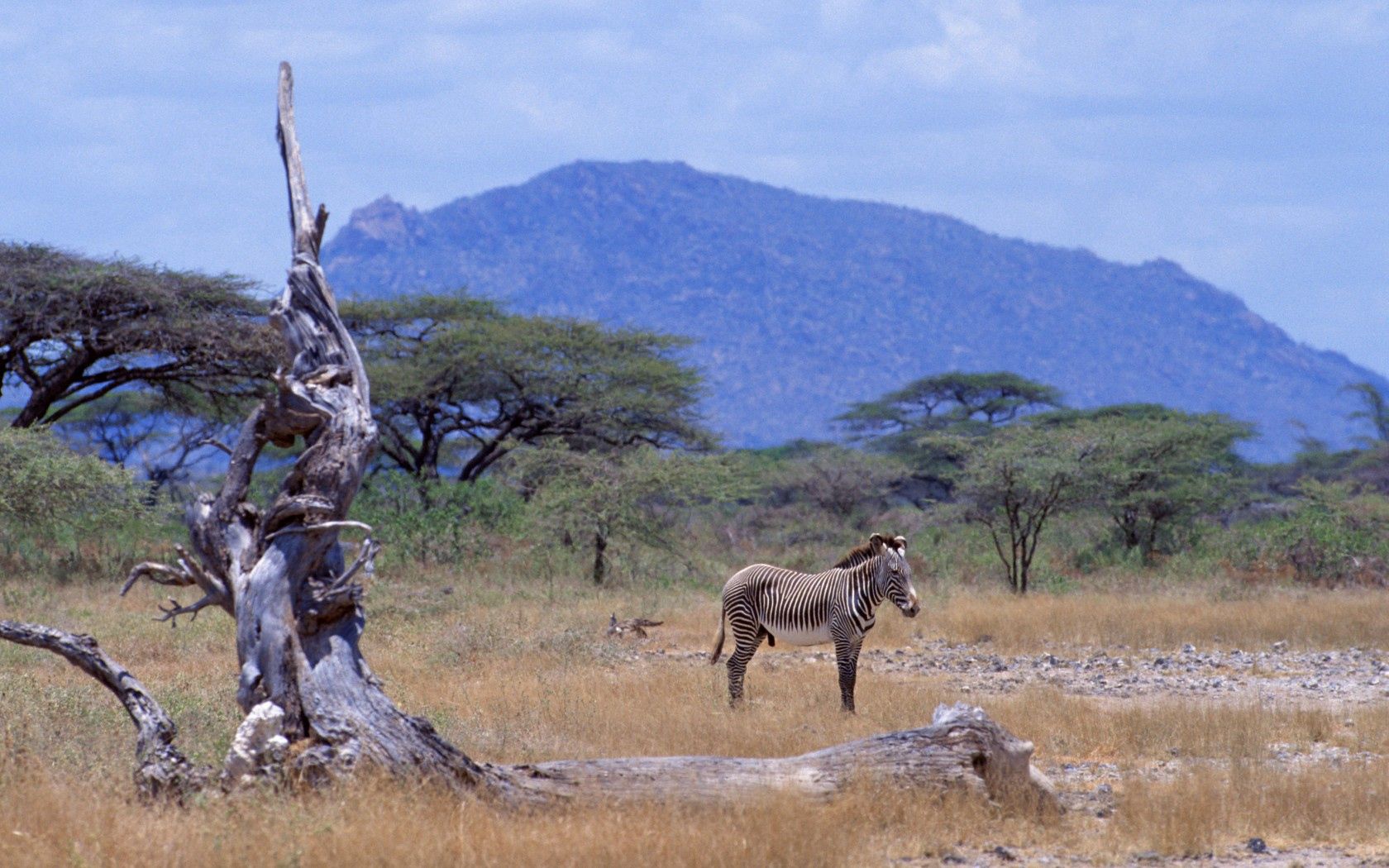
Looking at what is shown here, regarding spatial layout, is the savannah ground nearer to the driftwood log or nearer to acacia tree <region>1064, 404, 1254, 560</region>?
the driftwood log

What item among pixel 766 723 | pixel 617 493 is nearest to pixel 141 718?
pixel 766 723

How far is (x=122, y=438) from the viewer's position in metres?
45.3

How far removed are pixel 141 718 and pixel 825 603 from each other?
241 inches

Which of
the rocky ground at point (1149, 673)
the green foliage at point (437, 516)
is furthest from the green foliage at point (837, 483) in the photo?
the rocky ground at point (1149, 673)

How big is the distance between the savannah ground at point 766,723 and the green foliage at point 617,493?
140 inches

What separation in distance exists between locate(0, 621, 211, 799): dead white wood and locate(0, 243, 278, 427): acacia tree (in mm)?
20535

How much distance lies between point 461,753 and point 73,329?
22.1m

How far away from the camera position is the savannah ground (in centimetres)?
661

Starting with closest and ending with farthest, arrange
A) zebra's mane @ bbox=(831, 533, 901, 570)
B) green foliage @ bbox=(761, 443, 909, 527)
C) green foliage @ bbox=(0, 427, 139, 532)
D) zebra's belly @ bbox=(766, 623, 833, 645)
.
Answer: zebra's mane @ bbox=(831, 533, 901, 570), zebra's belly @ bbox=(766, 623, 833, 645), green foliage @ bbox=(0, 427, 139, 532), green foliage @ bbox=(761, 443, 909, 527)

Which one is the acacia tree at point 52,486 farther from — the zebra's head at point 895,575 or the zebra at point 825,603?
the zebra's head at point 895,575

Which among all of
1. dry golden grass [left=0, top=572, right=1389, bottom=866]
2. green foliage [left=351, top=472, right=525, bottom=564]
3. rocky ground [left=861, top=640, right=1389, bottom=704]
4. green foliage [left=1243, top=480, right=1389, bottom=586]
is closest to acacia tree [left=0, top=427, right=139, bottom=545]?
dry golden grass [left=0, top=572, right=1389, bottom=866]

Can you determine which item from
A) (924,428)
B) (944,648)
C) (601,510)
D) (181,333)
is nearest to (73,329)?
(181,333)

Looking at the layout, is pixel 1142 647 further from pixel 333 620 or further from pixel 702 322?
pixel 702 322

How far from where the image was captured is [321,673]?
731cm
